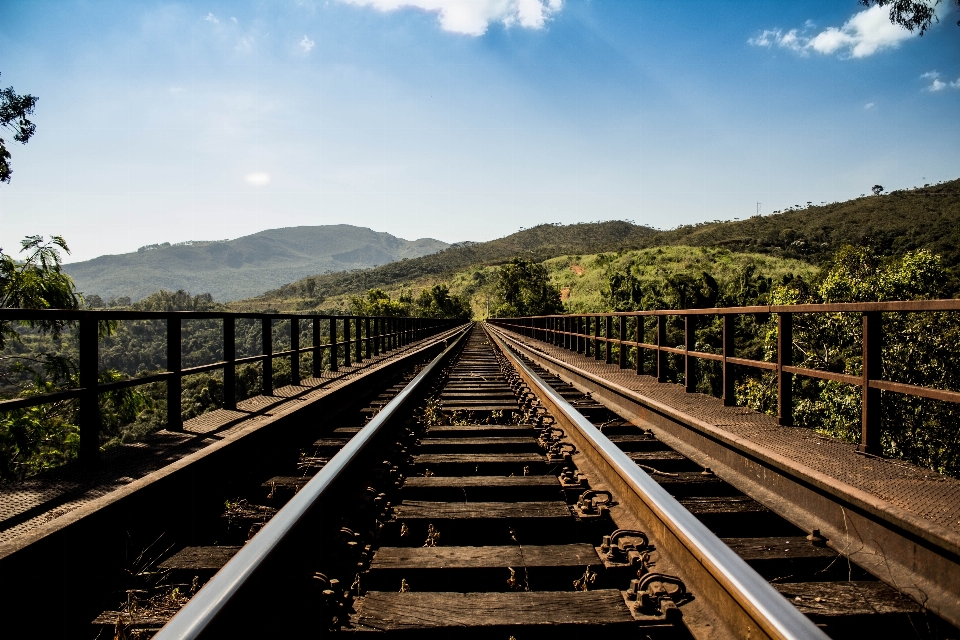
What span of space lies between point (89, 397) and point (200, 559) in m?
2.25

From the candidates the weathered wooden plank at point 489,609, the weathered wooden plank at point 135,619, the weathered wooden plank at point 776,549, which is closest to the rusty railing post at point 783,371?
the weathered wooden plank at point 776,549

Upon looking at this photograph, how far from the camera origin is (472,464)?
14.5ft

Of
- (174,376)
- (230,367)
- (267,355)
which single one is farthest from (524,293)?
(174,376)

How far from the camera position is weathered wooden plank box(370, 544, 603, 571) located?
8.47ft

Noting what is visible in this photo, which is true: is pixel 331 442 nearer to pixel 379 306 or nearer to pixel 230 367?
pixel 230 367

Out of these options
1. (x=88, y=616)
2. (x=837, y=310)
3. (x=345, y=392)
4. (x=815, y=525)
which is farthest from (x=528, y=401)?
(x=88, y=616)

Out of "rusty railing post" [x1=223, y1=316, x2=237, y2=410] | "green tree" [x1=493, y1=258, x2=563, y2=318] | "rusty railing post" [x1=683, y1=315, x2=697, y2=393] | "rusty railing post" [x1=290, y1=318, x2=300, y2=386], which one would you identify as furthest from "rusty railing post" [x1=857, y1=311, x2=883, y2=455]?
"green tree" [x1=493, y1=258, x2=563, y2=318]

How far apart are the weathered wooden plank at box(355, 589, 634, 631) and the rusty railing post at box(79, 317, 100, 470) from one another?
295 centimetres

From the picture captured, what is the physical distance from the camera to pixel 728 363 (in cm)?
620

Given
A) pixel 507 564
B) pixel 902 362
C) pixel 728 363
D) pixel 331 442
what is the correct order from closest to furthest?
pixel 507 564, pixel 331 442, pixel 728 363, pixel 902 362

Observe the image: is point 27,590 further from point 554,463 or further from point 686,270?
point 686,270

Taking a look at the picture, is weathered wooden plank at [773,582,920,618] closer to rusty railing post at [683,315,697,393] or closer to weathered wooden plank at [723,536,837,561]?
weathered wooden plank at [723,536,837,561]

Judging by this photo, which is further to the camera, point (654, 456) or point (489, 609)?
point (654, 456)

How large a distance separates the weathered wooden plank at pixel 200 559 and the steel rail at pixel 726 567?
1999 millimetres
